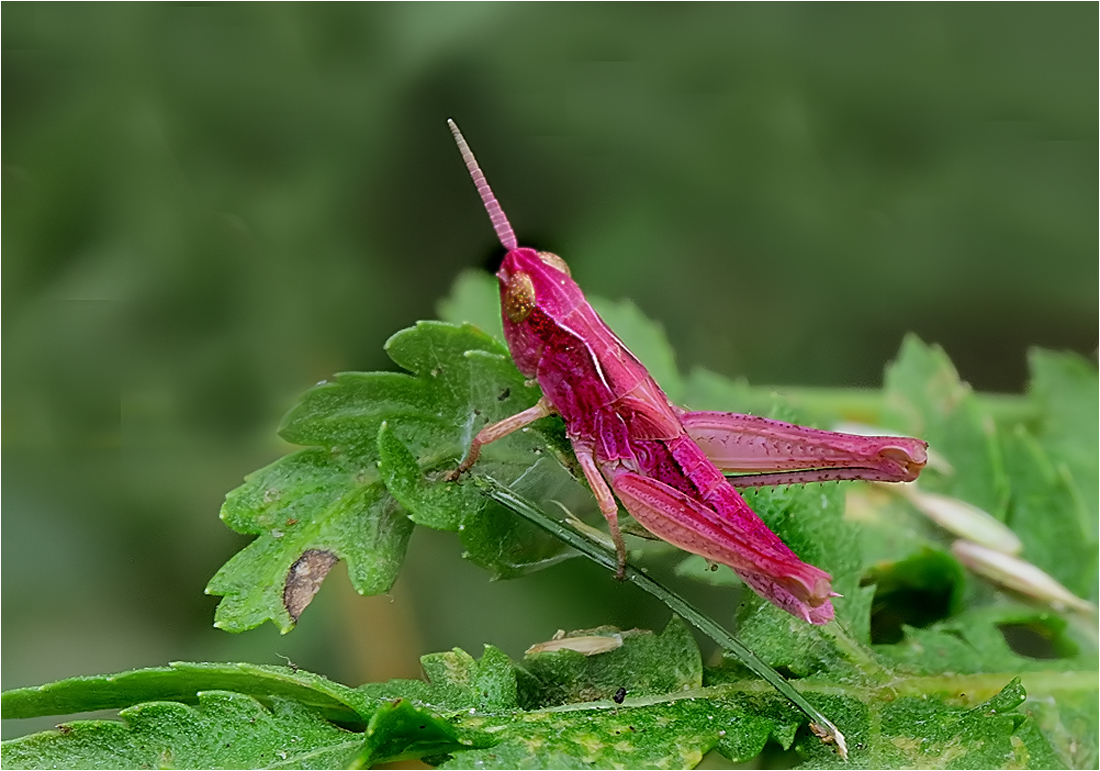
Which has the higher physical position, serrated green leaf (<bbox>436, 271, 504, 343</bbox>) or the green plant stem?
serrated green leaf (<bbox>436, 271, 504, 343</bbox>)

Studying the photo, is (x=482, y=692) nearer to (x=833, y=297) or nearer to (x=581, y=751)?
(x=581, y=751)

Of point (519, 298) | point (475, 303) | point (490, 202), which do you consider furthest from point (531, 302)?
point (475, 303)

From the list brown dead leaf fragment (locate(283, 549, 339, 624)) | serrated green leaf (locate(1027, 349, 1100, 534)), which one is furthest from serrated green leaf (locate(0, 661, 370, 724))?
serrated green leaf (locate(1027, 349, 1100, 534))

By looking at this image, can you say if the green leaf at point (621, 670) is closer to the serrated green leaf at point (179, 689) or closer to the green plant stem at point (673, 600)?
the green plant stem at point (673, 600)

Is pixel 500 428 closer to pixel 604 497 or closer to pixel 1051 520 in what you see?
pixel 604 497

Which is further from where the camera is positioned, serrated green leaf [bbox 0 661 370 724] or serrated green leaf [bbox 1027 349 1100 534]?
serrated green leaf [bbox 1027 349 1100 534]

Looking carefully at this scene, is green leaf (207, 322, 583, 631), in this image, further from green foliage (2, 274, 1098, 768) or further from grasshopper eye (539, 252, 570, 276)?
grasshopper eye (539, 252, 570, 276)
